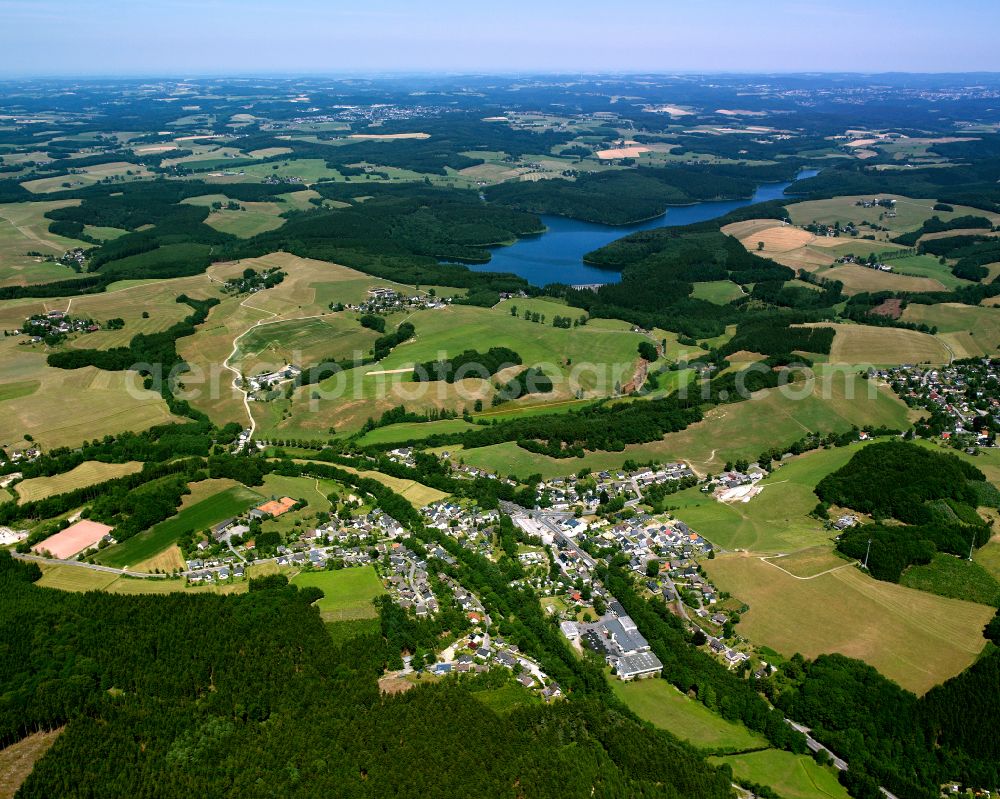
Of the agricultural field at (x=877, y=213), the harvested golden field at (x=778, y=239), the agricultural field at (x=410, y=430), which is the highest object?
the agricultural field at (x=877, y=213)

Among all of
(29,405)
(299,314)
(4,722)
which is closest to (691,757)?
(4,722)

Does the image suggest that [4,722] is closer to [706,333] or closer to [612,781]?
[612,781]

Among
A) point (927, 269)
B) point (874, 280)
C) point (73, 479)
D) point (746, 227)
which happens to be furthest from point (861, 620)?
point (746, 227)

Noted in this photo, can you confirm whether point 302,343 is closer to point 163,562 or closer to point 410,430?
point 410,430

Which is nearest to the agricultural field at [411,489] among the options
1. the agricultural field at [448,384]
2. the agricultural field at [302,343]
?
the agricultural field at [448,384]

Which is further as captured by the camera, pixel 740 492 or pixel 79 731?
pixel 740 492

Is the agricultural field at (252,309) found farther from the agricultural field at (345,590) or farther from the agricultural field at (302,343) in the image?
the agricultural field at (345,590)
